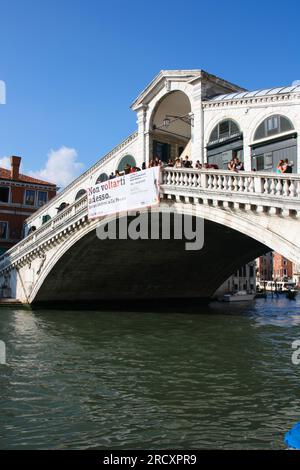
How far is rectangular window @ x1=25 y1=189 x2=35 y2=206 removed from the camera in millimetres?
35250

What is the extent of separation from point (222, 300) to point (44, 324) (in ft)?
76.4

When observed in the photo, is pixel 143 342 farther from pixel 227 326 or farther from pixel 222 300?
pixel 222 300

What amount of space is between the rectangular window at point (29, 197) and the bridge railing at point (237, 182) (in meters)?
21.2

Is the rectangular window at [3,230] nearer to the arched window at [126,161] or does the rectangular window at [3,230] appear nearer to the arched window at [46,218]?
the arched window at [46,218]

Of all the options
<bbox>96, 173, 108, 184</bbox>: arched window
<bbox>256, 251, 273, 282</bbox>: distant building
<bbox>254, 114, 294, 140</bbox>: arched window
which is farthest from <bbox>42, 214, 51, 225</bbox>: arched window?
<bbox>256, 251, 273, 282</bbox>: distant building

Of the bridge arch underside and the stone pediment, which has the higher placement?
the stone pediment

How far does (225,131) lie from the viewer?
1702 centimetres

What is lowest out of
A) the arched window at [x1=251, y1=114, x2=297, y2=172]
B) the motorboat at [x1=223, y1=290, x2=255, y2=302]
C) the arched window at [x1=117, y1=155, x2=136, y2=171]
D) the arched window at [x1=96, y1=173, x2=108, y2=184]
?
the motorboat at [x1=223, y1=290, x2=255, y2=302]

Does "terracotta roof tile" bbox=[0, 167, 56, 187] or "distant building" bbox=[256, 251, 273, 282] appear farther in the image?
"distant building" bbox=[256, 251, 273, 282]

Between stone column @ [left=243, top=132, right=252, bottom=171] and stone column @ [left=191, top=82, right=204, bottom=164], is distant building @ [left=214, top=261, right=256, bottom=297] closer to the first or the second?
stone column @ [left=191, top=82, right=204, bottom=164]

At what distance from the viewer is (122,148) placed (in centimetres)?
2314

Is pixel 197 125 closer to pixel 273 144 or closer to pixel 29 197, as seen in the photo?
pixel 273 144

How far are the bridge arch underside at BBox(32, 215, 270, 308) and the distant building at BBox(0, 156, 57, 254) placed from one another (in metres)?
9.46

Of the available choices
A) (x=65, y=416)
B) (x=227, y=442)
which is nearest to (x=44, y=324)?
(x=65, y=416)
